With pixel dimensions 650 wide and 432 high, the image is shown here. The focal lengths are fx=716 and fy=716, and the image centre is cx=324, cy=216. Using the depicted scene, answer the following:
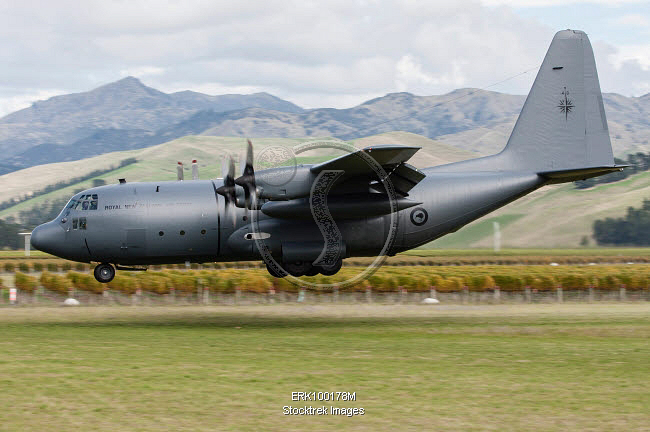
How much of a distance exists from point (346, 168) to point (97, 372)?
33.2ft

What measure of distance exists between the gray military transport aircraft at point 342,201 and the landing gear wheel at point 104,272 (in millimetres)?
36

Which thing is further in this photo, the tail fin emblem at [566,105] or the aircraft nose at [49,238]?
the tail fin emblem at [566,105]

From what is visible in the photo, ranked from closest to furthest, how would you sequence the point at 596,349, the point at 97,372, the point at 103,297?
the point at 97,372
the point at 596,349
the point at 103,297

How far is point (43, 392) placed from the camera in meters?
14.1

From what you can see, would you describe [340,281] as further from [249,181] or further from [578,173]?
[249,181]

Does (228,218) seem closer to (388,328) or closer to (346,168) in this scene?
(346,168)

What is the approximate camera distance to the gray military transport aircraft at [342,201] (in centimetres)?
2398

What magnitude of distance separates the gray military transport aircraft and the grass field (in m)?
2.80

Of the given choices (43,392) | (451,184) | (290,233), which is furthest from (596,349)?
(43,392)

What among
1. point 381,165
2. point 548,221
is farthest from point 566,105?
point 548,221

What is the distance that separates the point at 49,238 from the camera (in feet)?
83.7

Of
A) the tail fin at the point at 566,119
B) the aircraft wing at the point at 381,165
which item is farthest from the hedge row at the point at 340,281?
the aircraft wing at the point at 381,165

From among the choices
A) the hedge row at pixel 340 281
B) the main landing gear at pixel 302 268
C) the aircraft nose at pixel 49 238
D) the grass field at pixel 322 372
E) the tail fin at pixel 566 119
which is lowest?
the grass field at pixel 322 372

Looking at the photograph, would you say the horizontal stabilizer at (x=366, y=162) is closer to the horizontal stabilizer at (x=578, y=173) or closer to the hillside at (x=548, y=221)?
the horizontal stabilizer at (x=578, y=173)
